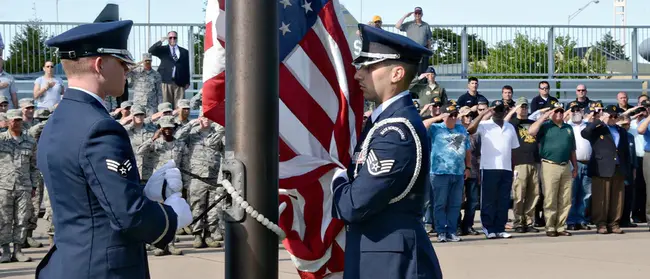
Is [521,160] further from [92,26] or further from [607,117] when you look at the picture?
[92,26]

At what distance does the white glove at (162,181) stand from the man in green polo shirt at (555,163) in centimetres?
964

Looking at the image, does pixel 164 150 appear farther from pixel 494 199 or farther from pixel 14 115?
pixel 494 199

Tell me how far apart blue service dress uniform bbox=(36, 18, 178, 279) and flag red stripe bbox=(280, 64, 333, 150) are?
1.49 m

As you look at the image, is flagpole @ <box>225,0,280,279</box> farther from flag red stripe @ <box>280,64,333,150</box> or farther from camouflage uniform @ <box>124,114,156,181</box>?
camouflage uniform @ <box>124,114,156,181</box>

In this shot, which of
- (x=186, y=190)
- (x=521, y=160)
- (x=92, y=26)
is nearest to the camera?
(x=92, y=26)

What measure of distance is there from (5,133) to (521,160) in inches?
259

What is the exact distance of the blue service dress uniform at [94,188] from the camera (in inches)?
142

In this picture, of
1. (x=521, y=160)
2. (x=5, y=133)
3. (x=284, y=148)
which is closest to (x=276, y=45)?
(x=284, y=148)

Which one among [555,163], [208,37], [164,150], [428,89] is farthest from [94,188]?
[428,89]

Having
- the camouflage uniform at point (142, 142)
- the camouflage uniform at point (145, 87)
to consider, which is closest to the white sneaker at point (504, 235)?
the camouflage uniform at point (142, 142)

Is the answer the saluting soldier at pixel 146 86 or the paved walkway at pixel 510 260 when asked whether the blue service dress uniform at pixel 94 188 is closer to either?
the paved walkway at pixel 510 260

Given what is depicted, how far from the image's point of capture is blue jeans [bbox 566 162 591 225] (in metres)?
13.9

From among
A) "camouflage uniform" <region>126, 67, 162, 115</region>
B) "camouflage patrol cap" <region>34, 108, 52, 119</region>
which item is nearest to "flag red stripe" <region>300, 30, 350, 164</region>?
"camouflage patrol cap" <region>34, 108, 52, 119</region>

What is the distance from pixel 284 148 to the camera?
5.14 metres
